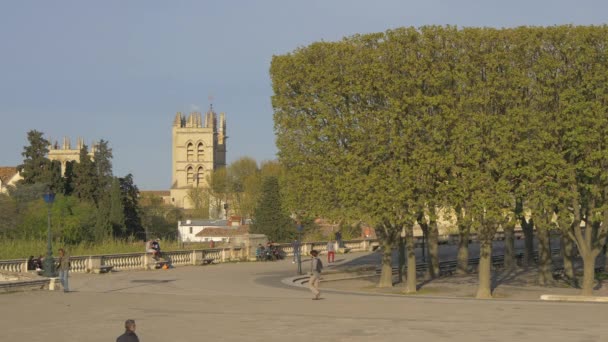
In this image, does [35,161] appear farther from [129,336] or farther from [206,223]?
[129,336]

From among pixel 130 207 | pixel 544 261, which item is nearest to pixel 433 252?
pixel 544 261

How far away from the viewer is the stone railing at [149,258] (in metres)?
42.9

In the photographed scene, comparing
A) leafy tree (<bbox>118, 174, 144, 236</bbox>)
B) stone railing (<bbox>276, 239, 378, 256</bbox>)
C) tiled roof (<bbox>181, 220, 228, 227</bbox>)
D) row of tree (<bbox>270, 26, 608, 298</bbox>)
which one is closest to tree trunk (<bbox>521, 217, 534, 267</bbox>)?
row of tree (<bbox>270, 26, 608, 298</bbox>)

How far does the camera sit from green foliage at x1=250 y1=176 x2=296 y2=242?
9581 centimetres

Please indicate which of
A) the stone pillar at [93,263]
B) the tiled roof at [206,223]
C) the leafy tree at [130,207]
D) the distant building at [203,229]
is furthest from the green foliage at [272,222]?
the tiled roof at [206,223]

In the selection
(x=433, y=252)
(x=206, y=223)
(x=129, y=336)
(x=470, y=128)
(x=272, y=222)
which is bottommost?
(x=129, y=336)

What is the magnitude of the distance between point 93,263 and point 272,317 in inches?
897

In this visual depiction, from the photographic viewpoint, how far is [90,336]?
71.4 ft

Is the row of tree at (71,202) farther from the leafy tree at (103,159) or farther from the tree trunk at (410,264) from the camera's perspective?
the tree trunk at (410,264)

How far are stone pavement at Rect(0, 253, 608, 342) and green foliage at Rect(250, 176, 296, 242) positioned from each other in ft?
190

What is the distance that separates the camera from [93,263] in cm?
4631

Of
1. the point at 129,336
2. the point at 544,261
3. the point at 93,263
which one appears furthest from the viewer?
the point at 93,263

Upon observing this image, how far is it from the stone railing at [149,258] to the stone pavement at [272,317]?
26.2ft

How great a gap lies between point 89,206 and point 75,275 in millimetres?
53319
